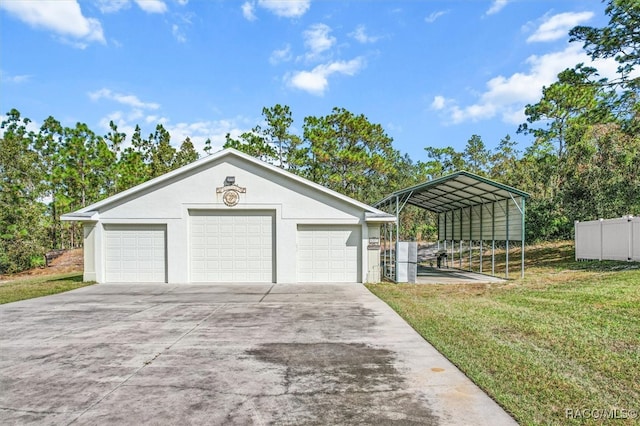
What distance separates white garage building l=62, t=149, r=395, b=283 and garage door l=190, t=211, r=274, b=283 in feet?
0.11

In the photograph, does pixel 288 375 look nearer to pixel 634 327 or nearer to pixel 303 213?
pixel 634 327

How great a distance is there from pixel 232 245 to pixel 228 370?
30.6ft

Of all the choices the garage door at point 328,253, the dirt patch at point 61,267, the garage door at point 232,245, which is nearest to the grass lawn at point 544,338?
the garage door at point 328,253

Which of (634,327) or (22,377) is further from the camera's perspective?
(634,327)

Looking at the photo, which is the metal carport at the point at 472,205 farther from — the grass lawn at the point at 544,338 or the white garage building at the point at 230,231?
the grass lawn at the point at 544,338

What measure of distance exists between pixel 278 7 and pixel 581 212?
60.4 ft

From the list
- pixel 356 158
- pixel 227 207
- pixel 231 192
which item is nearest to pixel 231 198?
pixel 231 192

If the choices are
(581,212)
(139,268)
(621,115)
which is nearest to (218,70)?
(139,268)

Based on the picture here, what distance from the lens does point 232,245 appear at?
1415cm

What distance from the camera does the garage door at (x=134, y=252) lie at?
14125mm

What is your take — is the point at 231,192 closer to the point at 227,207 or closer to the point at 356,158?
the point at 227,207

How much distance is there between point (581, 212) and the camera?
21547 mm

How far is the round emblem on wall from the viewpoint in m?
14.0

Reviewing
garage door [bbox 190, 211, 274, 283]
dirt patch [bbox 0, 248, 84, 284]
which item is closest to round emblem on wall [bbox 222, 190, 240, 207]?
garage door [bbox 190, 211, 274, 283]
